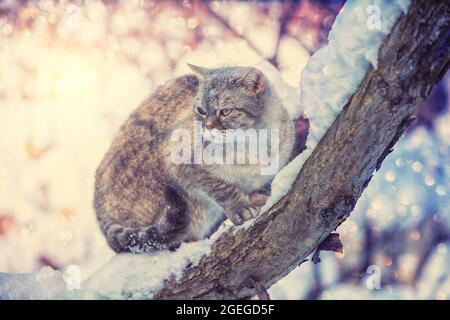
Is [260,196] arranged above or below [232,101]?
below

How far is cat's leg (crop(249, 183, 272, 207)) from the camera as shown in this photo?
178 centimetres

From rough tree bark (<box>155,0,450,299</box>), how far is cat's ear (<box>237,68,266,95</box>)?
383 mm

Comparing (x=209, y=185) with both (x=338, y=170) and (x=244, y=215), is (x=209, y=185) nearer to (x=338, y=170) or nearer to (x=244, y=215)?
(x=244, y=215)

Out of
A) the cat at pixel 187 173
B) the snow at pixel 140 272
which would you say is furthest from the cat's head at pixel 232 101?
the snow at pixel 140 272

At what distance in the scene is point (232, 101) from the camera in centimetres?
175

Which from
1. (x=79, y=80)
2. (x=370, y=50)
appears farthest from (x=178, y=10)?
(x=370, y=50)

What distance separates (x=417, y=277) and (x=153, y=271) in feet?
3.04

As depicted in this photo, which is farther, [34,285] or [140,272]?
[34,285]

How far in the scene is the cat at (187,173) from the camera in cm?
177

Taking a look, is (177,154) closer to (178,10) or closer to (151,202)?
(151,202)

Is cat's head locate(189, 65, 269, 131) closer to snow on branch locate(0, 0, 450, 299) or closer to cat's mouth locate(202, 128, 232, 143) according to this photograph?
cat's mouth locate(202, 128, 232, 143)

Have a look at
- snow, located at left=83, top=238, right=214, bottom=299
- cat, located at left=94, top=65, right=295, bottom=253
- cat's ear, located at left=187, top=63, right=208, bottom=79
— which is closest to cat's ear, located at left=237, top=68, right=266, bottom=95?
cat, located at left=94, top=65, right=295, bottom=253

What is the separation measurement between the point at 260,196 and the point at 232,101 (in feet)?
1.10

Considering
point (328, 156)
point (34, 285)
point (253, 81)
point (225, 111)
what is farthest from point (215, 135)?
point (34, 285)
